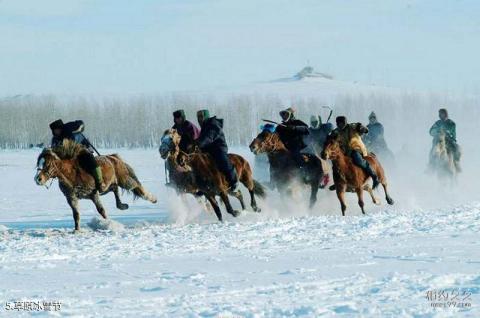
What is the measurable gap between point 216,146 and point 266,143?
119cm

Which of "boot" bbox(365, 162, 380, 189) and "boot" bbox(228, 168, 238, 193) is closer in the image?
"boot" bbox(228, 168, 238, 193)

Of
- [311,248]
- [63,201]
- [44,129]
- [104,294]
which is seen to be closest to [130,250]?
[311,248]

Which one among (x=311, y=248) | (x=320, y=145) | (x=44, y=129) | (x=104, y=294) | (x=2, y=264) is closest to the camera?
(x=104, y=294)

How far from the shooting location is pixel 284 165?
16.8 meters

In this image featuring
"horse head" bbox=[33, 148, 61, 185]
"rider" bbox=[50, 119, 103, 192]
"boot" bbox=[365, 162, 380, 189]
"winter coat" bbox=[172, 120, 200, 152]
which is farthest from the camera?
"boot" bbox=[365, 162, 380, 189]

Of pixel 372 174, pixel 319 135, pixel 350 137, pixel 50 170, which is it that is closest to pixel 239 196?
pixel 350 137

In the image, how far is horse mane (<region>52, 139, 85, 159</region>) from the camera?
14.8m

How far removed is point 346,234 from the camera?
1283cm

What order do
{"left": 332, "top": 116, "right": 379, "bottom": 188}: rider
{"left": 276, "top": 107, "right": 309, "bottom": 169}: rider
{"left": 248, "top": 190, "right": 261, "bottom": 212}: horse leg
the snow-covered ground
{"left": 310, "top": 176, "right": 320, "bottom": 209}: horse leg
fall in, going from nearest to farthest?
the snow-covered ground < {"left": 332, "top": 116, "right": 379, "bottom": 188}: rider < {"left": 248, "top": 190, "right": 261, "bottom": 212}: horse leg < {"left": 276, "top": 107, "right": 309, "bottom": 169}: rider < {"left": 310, "top": 176, "right": 320, "bottom": 209}: horse leg

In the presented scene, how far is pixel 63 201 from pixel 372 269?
1678 cm

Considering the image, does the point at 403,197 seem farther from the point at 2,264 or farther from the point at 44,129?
the point at 44,129

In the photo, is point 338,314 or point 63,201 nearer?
point 338,314

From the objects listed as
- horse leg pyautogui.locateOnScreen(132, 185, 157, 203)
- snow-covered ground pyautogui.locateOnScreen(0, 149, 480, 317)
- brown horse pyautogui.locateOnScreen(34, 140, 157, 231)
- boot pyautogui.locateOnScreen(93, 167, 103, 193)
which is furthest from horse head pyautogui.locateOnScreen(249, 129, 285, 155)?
boot pyautogui.locateOnScreen(93, 167, 103, 193)

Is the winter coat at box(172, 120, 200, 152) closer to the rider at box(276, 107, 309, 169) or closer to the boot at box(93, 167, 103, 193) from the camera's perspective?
the boot at box(93, 167, 103, 193)
